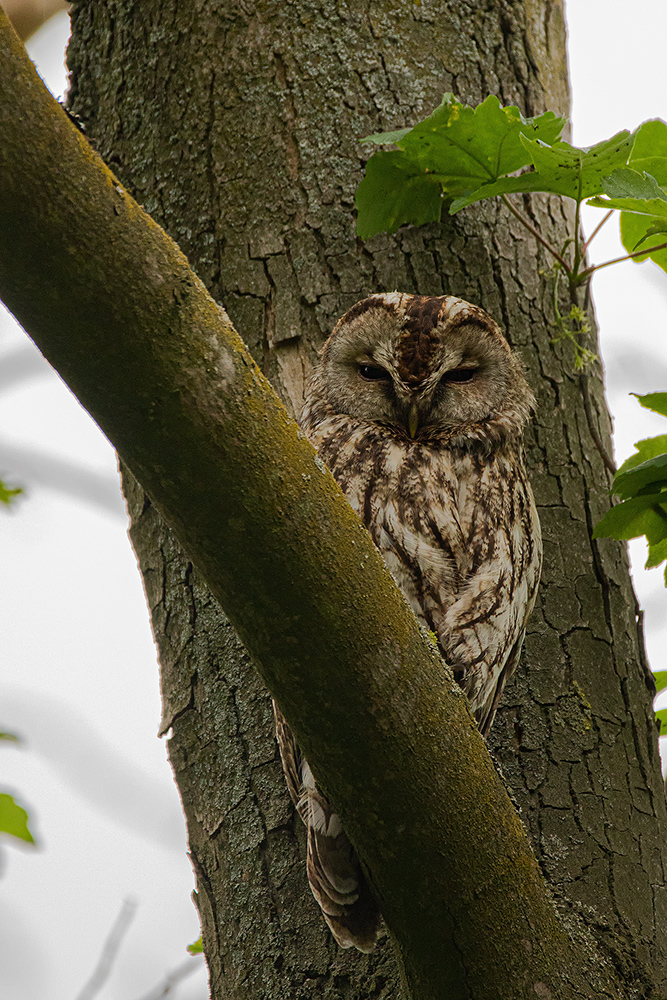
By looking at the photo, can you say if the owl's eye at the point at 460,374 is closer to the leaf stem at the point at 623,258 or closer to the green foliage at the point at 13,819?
the leaf stem at the point at 623,258

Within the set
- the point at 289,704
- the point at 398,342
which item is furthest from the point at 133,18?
the point at 289,704

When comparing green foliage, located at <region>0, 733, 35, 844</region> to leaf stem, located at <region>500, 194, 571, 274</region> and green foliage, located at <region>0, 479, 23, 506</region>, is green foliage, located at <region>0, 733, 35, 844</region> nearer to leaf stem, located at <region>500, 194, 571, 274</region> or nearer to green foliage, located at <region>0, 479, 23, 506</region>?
green foliage, located at <region>0, 479, 23, 506</region>

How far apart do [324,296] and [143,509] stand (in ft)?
2.27

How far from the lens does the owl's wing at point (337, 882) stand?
1.82 m

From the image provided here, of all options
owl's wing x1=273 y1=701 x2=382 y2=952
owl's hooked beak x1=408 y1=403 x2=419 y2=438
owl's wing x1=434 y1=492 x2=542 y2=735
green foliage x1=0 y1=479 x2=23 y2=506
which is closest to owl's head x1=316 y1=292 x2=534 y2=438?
owl's hooked beak x1=408 y1=403 x2=419 y2=438

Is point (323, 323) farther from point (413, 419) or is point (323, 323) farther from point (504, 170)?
point (504, 170)

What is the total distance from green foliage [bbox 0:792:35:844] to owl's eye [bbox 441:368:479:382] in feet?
4.73

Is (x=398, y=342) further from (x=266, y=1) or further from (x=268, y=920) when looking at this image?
(x=268, y=920)

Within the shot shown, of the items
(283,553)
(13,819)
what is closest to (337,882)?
(13,819)

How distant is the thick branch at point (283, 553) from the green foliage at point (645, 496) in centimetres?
69

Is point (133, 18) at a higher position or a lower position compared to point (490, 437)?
higher

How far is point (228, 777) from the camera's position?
2076mm

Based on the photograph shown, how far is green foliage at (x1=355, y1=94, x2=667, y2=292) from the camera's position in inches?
74.0

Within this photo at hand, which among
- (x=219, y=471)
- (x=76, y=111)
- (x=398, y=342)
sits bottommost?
(x=219, y=471)
